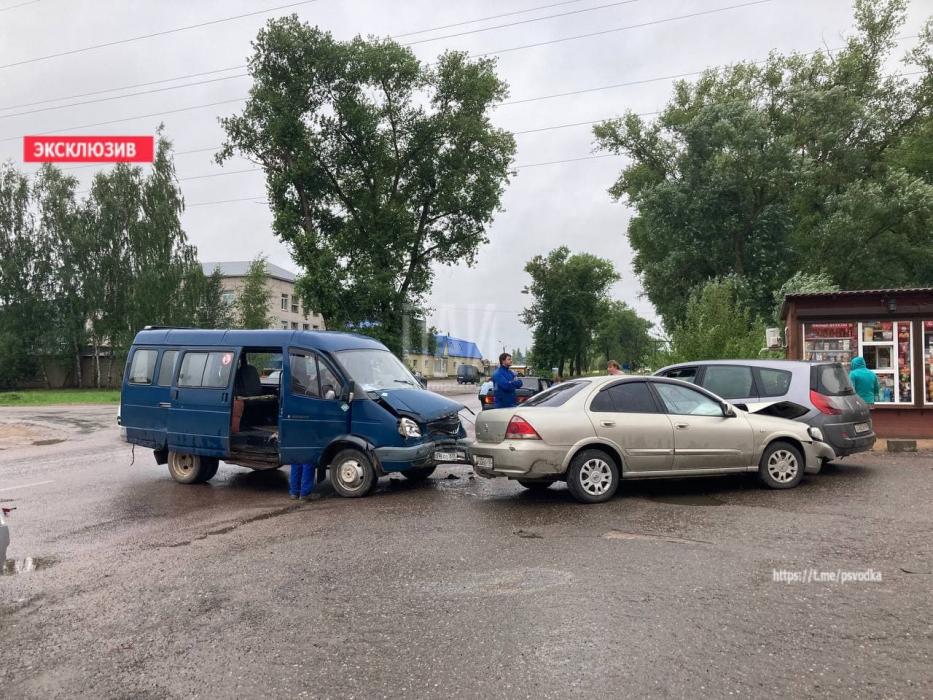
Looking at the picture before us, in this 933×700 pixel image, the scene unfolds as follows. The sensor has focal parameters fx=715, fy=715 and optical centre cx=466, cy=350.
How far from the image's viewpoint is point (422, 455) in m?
9.45

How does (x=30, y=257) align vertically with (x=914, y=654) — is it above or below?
above

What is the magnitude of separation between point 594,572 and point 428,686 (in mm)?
2290

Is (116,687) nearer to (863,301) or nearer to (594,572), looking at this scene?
(594,572)

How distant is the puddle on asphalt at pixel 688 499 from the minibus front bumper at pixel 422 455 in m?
2.55

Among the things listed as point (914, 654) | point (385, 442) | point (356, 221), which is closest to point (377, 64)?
point (356, 221)

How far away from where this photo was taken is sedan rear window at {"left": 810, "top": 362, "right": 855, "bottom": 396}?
10586 millimetres

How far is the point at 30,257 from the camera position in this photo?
174 feet

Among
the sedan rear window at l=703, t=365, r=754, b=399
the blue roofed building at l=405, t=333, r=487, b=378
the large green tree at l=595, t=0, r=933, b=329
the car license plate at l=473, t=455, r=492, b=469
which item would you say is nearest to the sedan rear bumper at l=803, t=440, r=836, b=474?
the sedan rear window at l=703, t=365, r=754, b=399

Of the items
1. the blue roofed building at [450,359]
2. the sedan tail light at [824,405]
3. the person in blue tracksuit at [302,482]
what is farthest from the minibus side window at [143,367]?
the blue roofed building at [450,359]

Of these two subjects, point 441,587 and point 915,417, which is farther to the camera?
point 915,417

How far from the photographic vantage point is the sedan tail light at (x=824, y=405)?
10375 millimetres

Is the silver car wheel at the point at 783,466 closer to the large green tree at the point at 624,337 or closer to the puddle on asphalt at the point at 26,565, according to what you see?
the puddle on asphalt at the point at 26,565

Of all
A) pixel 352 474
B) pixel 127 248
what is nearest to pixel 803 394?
pixel 352 474

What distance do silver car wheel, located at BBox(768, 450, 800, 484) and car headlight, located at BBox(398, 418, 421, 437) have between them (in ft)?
15.1
